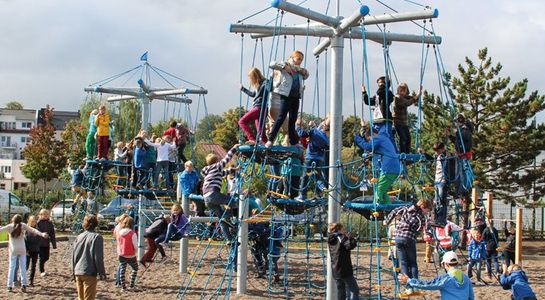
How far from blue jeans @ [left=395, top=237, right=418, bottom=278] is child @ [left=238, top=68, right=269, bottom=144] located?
2.58 m

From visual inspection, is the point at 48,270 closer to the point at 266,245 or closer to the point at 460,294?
the point at 266,245

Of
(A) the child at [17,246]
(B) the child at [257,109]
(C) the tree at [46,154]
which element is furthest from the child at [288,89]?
(C) the tree at [46,154]

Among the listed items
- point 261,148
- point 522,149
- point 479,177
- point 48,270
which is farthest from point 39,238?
point 522,149

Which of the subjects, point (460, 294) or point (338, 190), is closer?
point (460, 294)

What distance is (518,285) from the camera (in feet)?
35.2

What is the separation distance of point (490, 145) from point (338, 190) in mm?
17781

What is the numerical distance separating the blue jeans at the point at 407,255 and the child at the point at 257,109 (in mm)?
2580

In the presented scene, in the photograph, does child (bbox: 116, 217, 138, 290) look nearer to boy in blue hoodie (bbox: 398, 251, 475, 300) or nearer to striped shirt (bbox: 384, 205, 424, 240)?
striped shirt (bbox: 384, 205, 424, 240)

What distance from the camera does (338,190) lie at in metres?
10.3

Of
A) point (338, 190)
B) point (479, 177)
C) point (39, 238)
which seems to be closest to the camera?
point (338, 190)

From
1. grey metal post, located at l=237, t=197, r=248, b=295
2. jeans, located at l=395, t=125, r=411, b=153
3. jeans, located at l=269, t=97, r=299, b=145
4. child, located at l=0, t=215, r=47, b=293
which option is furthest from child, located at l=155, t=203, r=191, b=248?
jeans, located at l=395, t=125, r=411, b=153

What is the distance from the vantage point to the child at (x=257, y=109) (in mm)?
11312

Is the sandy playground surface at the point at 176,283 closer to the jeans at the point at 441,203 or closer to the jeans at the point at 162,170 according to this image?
the jeans at the point at 441,203

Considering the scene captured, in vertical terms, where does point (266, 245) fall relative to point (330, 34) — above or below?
below
